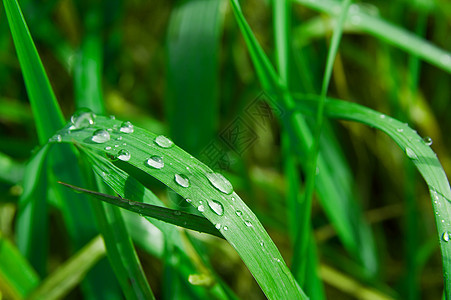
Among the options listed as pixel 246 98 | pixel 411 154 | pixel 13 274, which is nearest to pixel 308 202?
pixel 411 154

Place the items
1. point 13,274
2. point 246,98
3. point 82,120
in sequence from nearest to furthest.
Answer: point 82,120, point 13,274, point 246,98

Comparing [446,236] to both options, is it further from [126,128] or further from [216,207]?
[126,128]

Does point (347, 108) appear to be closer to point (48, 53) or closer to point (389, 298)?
point (389, 298)

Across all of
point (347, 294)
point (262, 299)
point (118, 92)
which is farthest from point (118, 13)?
point (347, 294)

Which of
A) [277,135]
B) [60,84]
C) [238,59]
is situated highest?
[238,59]

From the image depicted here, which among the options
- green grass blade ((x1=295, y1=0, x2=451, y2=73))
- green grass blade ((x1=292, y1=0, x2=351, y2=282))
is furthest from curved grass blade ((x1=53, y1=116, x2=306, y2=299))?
green grass blade ((x1=295, y1=0, x2=451, y2=73))

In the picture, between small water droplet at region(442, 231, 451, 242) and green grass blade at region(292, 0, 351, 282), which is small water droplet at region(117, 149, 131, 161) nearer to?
green grass blade at region(292, 0, 351, 282)
